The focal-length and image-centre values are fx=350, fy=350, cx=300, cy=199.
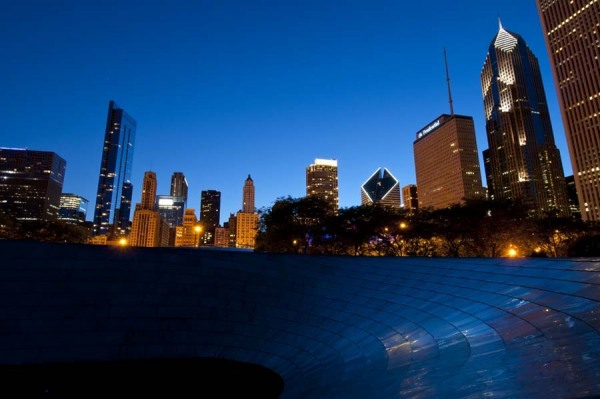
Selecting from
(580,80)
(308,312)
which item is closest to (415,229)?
(308,312)

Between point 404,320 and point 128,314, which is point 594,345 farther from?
point 128,314

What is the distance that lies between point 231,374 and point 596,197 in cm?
14386

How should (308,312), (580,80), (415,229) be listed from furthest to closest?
(580,80), (415,229), (308,312)

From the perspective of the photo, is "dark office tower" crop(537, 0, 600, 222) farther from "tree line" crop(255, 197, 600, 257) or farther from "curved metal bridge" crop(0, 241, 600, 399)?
"curved metal bridge" crop(0, 241, 600, 399)

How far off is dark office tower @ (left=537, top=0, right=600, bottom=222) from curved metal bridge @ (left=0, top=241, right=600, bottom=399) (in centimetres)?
13328

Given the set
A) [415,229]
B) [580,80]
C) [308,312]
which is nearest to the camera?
[308,312]

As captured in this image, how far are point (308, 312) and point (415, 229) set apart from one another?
129 feet

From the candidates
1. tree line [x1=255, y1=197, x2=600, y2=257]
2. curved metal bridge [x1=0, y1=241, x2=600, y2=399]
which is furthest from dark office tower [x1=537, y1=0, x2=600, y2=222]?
curved metal bridge [x1=0, y1=241, x2=600, y2=399]

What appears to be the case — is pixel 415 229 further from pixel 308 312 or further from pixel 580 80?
pixel 580 80

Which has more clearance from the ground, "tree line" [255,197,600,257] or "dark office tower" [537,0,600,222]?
"dark office tower" [537,0,600,222]

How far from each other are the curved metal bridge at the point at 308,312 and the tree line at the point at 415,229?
111 ft

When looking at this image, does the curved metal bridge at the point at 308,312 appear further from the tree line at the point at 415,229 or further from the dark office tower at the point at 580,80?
the dark office tower at the point at 580,80

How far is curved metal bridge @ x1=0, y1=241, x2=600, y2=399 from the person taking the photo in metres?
6.45

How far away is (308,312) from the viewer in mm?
14305
